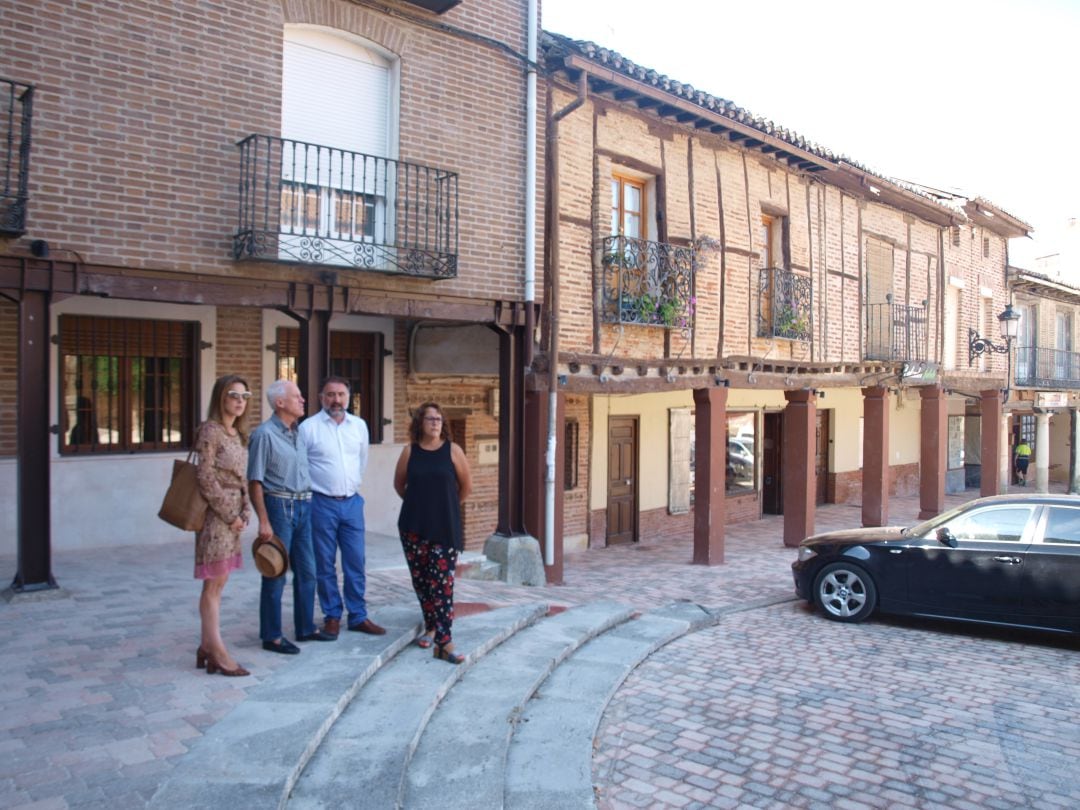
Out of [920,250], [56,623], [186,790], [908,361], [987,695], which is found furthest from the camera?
[920,250]

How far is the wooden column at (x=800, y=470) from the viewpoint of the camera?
542 inches

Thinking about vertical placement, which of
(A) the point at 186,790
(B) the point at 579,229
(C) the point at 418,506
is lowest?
(A) the point at 186,790

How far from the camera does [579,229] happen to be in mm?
10453

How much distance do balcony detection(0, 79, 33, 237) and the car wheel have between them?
7.69 meters

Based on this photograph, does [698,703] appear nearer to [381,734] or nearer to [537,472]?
[381,734]

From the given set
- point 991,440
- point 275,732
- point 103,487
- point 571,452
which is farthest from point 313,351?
point 991,440

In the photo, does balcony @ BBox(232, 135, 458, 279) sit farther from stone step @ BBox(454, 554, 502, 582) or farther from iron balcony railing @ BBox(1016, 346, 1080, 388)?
iron balcony railing @ BBox(1016, 346, 1080, 388)

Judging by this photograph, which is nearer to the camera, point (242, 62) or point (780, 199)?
point (242, 62)

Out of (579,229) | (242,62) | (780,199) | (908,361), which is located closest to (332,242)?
(242,62)

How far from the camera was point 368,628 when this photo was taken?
582 centimetres

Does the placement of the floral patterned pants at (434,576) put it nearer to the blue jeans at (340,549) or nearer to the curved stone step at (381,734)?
the curved stone step at (381,734)

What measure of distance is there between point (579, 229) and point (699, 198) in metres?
2.57

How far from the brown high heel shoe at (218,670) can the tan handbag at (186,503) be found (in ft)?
2.59

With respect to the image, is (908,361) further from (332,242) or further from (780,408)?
(332,242)
